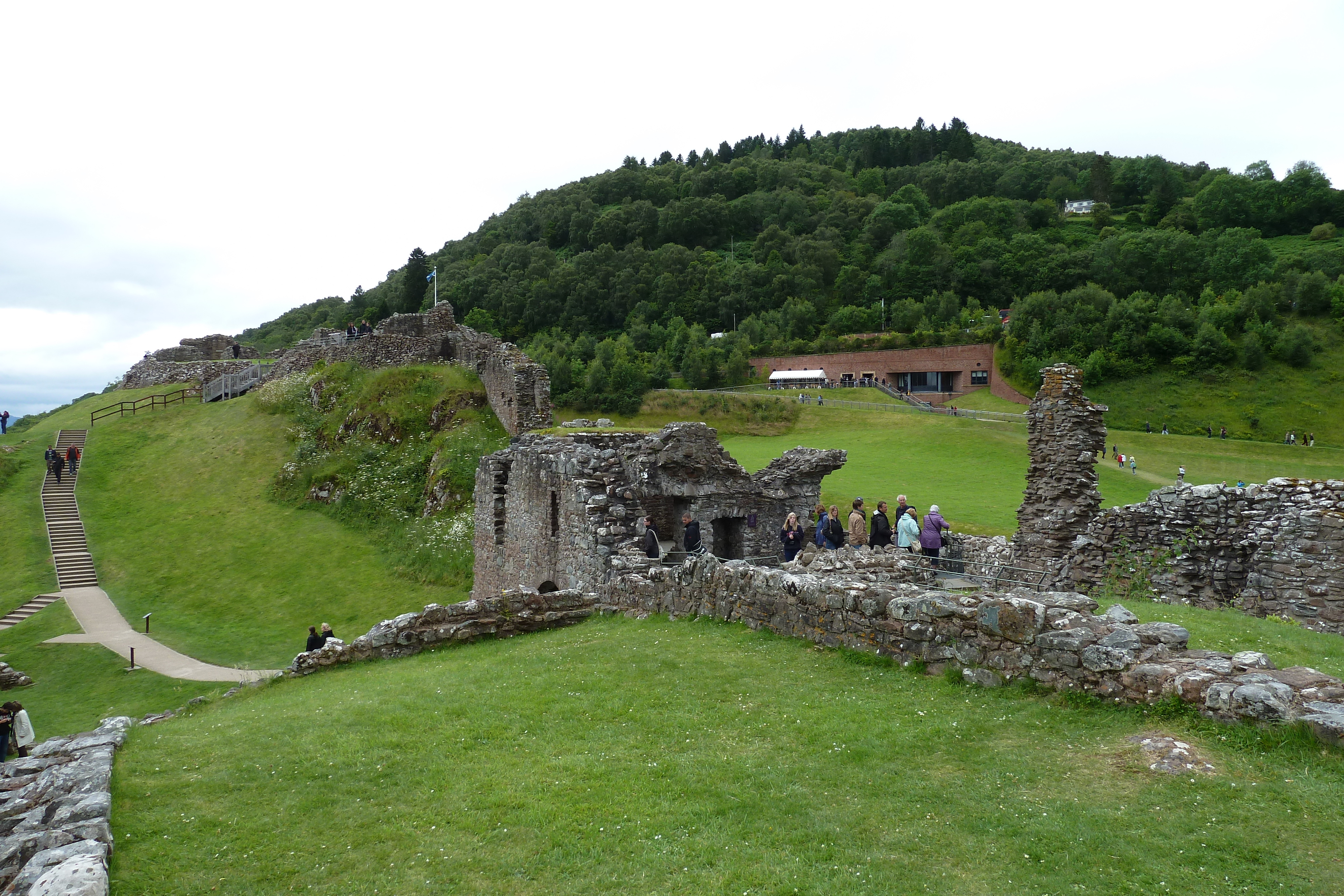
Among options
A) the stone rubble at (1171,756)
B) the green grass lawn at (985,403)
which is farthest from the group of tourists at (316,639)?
the green grass lawn at (985,403)

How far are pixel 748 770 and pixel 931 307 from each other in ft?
354

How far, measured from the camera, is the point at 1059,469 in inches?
706

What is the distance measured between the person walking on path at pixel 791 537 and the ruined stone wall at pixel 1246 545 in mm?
6488

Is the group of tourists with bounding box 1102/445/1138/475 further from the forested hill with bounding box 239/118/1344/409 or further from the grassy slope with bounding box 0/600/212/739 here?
the grassy slope with bounding box 0/600/212/739

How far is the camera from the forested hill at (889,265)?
78.2 metres

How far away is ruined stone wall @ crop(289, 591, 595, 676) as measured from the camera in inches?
555

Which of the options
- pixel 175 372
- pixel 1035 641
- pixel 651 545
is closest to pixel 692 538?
pixel 651 545

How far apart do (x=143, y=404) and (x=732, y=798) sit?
54.0 metres

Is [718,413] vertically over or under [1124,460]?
over

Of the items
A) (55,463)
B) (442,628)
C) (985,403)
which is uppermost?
(55,463)

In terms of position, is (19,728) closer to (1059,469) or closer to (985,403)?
(1059,469)

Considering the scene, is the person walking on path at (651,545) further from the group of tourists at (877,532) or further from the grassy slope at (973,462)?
the grassy slope at (973,462)

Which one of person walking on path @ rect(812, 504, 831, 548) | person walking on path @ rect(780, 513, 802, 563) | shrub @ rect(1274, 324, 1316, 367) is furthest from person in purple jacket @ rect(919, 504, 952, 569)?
shrub @ rect(1274, 324, 1316, 367)

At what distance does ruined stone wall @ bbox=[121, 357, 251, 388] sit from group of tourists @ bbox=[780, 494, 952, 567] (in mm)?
45376
